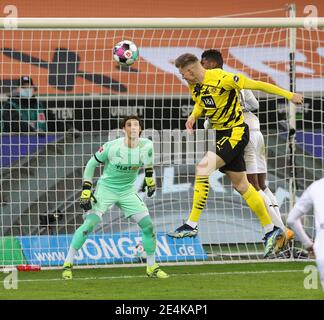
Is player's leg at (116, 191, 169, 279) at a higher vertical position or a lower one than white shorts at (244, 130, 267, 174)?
lower

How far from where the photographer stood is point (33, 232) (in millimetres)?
15961

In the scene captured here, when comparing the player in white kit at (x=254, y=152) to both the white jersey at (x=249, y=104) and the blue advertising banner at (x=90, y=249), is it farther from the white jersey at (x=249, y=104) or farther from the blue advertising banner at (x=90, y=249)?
the blue advertising banner at (x=90, y=249)

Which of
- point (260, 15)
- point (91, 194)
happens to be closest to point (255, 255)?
point (91, 194)

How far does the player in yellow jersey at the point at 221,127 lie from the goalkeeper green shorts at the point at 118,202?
5.25 ft

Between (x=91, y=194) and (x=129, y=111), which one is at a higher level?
(x=129, y=111)

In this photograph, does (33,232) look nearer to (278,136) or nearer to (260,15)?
(278,136)

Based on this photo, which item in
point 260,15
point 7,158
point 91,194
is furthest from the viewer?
point 260,15

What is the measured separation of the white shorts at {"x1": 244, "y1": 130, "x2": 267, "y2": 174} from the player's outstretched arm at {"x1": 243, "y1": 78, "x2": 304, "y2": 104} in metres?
1.74

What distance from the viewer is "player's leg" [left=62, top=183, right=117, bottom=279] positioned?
13.6m

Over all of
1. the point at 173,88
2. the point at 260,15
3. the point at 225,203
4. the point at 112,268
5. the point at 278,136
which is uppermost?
the point at 260,15

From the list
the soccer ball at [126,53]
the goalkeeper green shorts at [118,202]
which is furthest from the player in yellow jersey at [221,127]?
the soccer ball at [126,53]

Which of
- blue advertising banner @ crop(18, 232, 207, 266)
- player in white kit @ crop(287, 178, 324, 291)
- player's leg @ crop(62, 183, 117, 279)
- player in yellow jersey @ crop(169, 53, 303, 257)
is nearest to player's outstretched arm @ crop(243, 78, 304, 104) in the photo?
player in yellow jersey @ crop(169, 53, 303, 257)

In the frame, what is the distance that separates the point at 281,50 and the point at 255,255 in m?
3.76

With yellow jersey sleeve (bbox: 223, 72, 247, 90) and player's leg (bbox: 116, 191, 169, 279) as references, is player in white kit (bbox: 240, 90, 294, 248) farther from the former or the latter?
yellow jersey sleeve (bbox: 223, 72, 247, 90)
